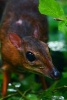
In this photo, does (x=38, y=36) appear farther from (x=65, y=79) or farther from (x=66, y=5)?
(x=66, y=5)

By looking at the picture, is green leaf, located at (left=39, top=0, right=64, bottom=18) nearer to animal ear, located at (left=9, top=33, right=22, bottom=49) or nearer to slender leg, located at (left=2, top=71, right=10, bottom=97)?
animal ear, located at (left=9, top=33, right=22, bottom=49)

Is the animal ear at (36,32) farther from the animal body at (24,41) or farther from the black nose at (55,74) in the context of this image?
the black nose at (55,74)

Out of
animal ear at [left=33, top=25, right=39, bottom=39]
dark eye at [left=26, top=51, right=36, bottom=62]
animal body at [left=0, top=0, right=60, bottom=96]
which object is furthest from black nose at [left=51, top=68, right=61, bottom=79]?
animal ear at [left=33, top=25, right=39, bottom=39]

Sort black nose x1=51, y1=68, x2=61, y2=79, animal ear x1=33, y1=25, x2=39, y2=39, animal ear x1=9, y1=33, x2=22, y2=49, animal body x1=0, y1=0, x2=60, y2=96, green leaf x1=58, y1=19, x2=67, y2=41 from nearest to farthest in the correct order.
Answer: green leaf x1=58, y1=19, x2=67, y2=41, black nose x1=51, y1=68, x2=61, y2=79, animal body x1=0, y1=0, x2=60, y2=96, animal ear x1=9, y1=33, x2=22, y2=49, animal ear x1=33, y1=25, x2=39, y2=39

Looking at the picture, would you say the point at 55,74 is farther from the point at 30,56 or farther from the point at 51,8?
the point at 51,8

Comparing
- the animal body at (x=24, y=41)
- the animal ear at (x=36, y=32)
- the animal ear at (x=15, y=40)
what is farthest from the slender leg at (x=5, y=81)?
the animal ear at (x=36, y=32)

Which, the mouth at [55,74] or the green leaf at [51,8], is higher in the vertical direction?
the green leaf at [51,8]

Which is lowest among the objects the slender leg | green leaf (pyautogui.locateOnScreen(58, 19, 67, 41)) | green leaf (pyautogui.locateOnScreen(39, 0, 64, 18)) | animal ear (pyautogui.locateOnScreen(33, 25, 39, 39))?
the slender leg

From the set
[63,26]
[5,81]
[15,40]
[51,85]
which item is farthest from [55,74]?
[5,81]
